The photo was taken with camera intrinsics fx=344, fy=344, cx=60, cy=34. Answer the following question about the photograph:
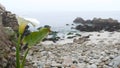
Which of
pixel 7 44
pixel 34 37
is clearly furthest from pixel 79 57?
pixel 34 37

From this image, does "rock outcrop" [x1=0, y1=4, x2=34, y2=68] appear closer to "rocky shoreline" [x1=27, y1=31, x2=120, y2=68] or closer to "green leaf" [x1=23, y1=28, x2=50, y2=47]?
"rocky shoreline" [x1=27, y1=31, x2=120, y2=68]

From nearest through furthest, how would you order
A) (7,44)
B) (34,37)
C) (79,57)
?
(34,37)
(7,44)
(79,57)

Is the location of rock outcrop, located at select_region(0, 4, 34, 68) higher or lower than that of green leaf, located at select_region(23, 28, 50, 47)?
lower

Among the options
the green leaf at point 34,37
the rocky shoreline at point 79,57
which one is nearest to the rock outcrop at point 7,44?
the rocky shoreline at point 79,57

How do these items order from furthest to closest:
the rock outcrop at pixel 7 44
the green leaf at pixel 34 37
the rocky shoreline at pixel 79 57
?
the rocky shoreline at pixel 79 57 < the rock outcrop at pixel 7 44 < the green leaf at pixel 34 37

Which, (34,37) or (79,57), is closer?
(34,37)

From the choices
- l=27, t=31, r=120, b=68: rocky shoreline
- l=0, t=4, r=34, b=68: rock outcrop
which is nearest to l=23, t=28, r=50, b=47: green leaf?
l=0, t=4, r=34, b=68: rock outcrop

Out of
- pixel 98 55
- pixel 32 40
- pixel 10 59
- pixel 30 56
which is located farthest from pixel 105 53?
pixel 32 40

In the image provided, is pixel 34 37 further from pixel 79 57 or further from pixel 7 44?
pixel 79 57

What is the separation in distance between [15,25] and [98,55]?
5444 mm

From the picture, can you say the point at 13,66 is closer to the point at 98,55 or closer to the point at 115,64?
the point at 115,64

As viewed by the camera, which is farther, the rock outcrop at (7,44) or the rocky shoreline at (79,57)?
the rocky shoreline at (79,57)

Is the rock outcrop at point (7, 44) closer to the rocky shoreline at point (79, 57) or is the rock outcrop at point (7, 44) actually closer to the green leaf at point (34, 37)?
the rocky shoreline at point (79, 57)

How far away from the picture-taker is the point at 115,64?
11289mm
